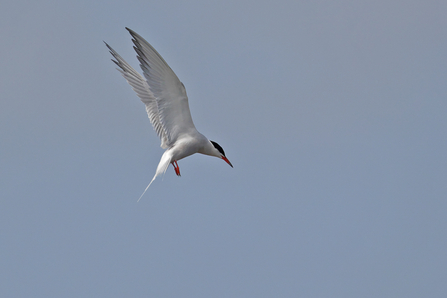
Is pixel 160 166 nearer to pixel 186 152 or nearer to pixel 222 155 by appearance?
pixel 186 152

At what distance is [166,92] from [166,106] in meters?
0.37

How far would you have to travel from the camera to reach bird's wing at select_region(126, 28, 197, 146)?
32.7ft

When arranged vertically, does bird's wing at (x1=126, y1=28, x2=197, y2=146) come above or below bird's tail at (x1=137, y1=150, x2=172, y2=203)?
above

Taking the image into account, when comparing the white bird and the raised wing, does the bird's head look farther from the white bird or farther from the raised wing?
the raised wing

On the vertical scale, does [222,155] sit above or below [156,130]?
below

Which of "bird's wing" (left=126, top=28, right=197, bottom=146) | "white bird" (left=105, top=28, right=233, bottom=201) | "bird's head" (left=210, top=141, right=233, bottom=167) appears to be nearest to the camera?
"bird's wing" (left=126, top=28, right=197, bottom=146)

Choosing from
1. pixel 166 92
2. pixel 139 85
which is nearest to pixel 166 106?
pixel 166 92

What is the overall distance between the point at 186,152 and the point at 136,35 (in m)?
2.82

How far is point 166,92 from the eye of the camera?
10.8 meters

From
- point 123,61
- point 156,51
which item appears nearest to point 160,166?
point 156,51

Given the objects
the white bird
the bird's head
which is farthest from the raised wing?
the bird's head

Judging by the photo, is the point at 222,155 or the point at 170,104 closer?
the point at 170,104

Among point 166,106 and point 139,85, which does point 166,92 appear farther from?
point 139,85

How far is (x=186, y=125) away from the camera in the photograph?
11.4 metres
